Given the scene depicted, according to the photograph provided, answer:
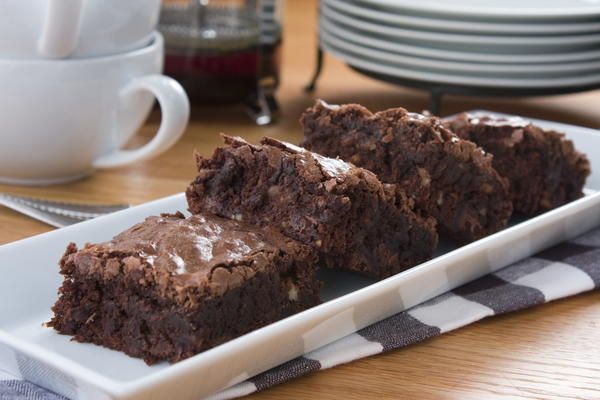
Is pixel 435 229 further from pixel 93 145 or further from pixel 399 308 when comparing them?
pixel 93 145

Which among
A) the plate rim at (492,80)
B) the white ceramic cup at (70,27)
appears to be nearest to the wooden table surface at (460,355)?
the white ceramic cup at (70,27)

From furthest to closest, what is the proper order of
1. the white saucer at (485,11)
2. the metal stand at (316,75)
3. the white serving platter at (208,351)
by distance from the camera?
the metal stand at (316,75)
the white saucer at (485,11)
the white serving platter at (208,351)

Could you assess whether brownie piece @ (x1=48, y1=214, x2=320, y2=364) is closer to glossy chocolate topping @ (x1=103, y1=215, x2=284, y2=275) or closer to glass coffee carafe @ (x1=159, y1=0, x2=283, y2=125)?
glossy chocolate topping @ (x1=103, y1=215, x2=284, y2=275)

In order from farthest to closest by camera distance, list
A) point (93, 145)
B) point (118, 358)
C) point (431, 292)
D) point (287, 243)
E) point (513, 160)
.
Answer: point (93, 145) → point (513, 160) → point (431, 292) → point (287, 243) → point (118, 358)

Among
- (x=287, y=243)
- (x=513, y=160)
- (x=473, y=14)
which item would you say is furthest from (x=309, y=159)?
(x=473, y=14)

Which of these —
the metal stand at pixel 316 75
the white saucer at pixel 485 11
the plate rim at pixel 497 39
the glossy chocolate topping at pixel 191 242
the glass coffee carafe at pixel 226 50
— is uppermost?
the white saucer at pixel 485 11

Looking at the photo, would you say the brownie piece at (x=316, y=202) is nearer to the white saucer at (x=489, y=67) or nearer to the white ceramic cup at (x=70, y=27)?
the white ceramic cup at (x=70, y=27)

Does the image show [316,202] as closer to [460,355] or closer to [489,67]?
[460,355]
